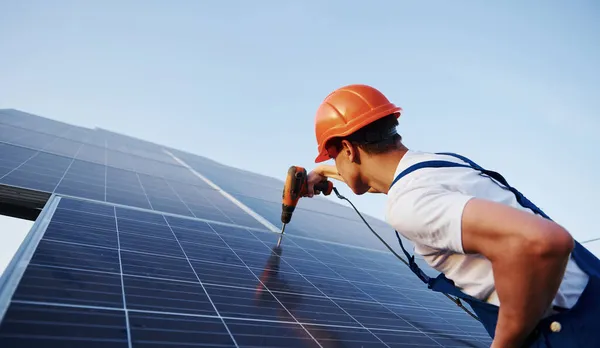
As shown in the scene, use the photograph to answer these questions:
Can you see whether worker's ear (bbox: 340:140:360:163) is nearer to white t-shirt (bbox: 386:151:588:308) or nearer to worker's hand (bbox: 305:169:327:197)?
white t-shirt (bbox: 386:151:588:308)

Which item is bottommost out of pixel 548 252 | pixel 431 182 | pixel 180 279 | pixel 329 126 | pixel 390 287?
pixel 390 287

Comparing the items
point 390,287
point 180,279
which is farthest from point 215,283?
point 390,287

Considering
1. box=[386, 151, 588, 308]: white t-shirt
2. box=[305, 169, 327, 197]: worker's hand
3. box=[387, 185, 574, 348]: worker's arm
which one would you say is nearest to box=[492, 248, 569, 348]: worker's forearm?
box=[387, 185, 574, 348]: worker's arm

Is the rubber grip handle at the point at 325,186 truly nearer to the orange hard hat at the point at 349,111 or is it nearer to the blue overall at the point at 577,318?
the orange hard hat at the point at 349,111

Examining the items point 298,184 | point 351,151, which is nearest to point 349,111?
point 351,151

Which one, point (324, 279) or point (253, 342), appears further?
point (324, 279)

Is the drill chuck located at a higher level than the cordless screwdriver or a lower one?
lower

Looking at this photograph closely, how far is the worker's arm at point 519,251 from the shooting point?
A: 1.49 metres

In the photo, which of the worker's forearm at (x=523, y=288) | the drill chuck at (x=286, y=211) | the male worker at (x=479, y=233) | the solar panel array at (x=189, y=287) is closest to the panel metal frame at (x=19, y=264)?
the solar panel array at (x=189, y=287)

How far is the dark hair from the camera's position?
2469mm

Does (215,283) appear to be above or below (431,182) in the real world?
below

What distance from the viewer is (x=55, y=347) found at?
1.63 m

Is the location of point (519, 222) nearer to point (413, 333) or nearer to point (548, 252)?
point (548, 252)

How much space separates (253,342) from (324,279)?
81.5 inches
